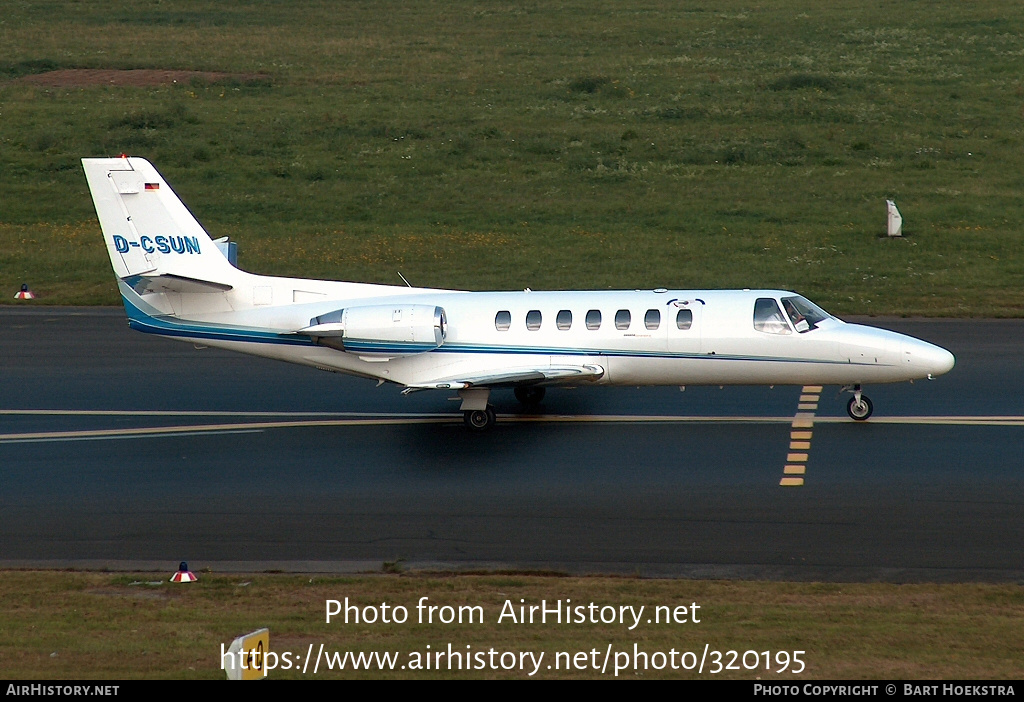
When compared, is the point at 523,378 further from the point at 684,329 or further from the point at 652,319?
the point at 684,329

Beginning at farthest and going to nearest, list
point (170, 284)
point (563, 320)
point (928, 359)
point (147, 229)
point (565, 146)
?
point (565, 146)
point (147, 229)
point (170, 284)
point (563, 320)
point (928, 359)

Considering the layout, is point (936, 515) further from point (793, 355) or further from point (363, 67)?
point (363, 67)

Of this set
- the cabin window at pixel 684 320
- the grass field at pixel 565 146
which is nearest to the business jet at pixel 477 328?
the cabin window at pixel 684 320

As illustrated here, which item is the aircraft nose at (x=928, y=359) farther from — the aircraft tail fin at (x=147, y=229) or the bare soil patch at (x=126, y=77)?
the bare soil patch at (x=126, y=77)

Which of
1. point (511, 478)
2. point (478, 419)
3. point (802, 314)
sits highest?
point (802, 314)

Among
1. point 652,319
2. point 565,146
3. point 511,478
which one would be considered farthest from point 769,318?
point 565,146

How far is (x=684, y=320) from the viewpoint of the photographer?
77.8ft

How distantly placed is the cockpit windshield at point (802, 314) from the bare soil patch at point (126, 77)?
49.5 meters

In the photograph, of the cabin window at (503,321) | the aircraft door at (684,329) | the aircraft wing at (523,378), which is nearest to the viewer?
the aircraft wing at (523,378)

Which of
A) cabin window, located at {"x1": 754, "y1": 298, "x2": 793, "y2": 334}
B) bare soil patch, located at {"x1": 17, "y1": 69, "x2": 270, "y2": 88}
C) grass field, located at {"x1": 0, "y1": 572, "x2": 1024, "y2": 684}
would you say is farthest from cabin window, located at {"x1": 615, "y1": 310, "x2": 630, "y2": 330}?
bare soil patch, located at {"x1": 17, "y1": 69, "x2": 270, "y2": 88}

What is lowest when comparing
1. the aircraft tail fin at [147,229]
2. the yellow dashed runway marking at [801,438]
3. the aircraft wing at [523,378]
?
the yellow dashed runway marking at [801,438]

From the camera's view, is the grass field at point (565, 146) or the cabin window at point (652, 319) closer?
the cabin window at point (652, 319)

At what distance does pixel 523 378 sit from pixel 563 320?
169cm

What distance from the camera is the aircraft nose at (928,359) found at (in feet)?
75.6
